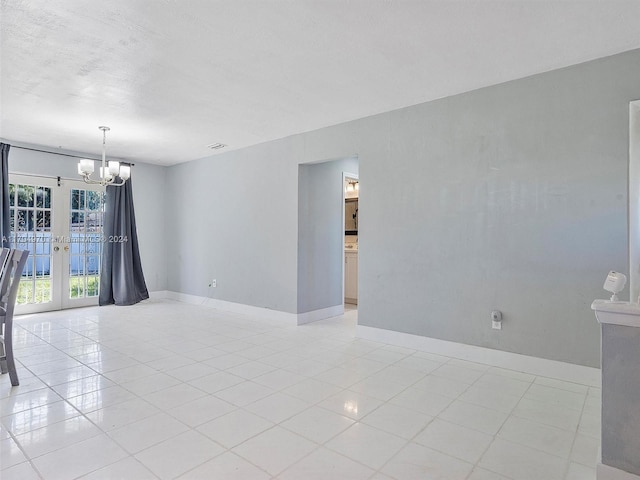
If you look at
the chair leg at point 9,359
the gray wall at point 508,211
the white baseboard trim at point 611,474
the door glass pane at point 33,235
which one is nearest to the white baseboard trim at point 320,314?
the gray wall at point 508,211

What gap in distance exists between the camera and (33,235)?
5.48 metres

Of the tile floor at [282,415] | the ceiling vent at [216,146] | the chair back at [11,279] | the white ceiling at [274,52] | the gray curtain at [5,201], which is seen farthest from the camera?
the ceiling vent at [216,146]

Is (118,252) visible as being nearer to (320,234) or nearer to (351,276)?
(320,234)

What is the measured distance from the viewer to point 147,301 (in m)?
6.62

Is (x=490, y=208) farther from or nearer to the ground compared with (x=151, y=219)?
nearer to the ground

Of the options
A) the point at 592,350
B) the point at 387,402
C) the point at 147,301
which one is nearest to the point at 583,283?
the point at 592,350

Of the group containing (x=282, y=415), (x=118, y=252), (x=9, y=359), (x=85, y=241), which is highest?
(x=85, y=241)

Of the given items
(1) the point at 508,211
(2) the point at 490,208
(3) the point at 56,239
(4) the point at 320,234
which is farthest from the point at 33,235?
(1) the point at 508,211

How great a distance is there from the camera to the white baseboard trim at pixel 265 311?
4984 millimetres

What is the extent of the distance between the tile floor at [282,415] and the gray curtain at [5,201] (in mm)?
1901

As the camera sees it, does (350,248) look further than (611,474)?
Yes

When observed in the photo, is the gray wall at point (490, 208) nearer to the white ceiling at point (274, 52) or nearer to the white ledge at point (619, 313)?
the white ceiling at point (274, 52)

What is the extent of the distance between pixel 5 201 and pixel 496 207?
19.7ft

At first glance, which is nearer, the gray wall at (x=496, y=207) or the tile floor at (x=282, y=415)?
the tile floor at (x=282, y=415)
